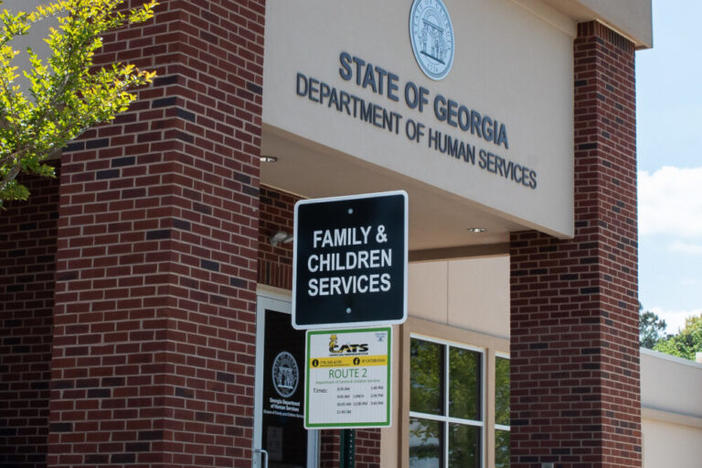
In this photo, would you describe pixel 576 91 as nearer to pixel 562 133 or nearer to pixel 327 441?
pixel 562 133

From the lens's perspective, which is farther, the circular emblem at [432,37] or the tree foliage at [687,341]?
the tree foliage at [687,341]

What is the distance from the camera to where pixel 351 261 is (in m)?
6.68

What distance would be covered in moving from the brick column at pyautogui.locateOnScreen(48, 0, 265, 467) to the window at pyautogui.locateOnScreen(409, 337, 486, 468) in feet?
24.2

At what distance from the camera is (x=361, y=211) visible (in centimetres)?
670

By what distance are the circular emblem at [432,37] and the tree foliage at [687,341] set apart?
60998 mm

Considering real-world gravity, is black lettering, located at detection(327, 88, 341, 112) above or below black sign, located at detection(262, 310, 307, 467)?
above

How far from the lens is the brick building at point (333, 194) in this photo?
28.9ft

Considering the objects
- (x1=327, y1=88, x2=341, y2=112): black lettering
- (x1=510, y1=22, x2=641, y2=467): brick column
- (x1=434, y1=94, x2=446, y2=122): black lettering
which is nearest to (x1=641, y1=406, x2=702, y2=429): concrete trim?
(x1=510, y1=22, x2=641, y2=467): brick column

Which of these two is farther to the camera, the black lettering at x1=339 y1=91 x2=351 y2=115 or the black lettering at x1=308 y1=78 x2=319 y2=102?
the black lettering at x1=339 y1=91 x2=351 y2=115

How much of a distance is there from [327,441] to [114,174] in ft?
18.5

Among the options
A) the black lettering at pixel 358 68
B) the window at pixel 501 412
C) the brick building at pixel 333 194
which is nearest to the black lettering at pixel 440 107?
the brick building at pixel 333 194

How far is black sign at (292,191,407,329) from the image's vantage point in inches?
256

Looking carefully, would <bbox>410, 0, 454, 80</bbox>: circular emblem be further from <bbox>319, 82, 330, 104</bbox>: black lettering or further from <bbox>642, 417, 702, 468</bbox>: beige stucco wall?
<bbox>642, 417, 702, 468</bbox>: beige stucco wall

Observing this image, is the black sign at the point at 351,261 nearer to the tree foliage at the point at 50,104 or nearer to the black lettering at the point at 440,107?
the tree foliage at the point at 50,104
